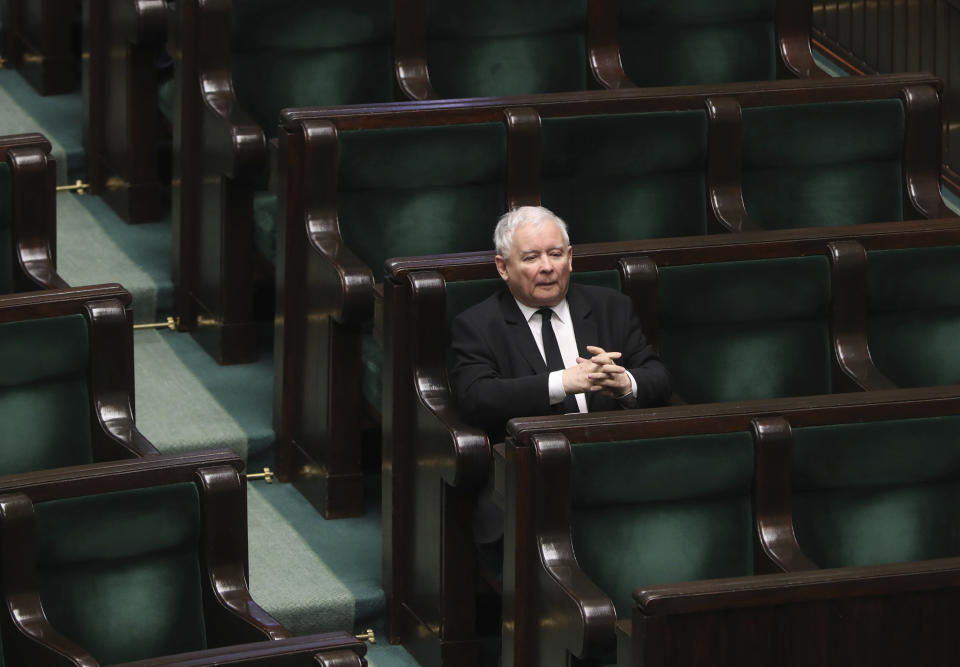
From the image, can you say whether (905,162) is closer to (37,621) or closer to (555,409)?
(555,409)

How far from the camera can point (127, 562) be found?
1.21 meters

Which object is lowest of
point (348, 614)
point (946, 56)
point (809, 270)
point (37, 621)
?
point (348, 614)

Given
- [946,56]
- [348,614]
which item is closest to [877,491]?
[348,614]

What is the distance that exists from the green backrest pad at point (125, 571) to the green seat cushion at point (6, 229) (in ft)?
1.31

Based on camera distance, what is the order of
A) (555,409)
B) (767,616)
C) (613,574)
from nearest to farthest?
(767,616) < (613,574) < (555,409)

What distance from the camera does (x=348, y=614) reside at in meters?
1.51

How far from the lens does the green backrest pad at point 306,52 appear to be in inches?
70.6

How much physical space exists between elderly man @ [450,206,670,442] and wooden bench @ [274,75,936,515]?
147 millimetres

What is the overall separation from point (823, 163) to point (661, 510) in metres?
0.54

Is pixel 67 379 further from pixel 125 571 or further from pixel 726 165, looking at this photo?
pixel 726 165

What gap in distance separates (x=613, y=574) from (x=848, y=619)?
0.66 ft

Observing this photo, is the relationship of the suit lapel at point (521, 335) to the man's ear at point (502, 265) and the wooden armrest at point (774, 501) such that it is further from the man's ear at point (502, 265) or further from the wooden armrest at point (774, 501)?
the wooden armrest at point (774, 501)

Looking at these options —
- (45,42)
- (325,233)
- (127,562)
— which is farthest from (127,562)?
(45,42)

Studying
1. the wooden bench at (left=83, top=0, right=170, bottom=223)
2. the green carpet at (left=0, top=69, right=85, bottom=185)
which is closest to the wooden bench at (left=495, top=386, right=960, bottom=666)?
the wooden bench at (left=83, top=0, right=170, bottom=223)
